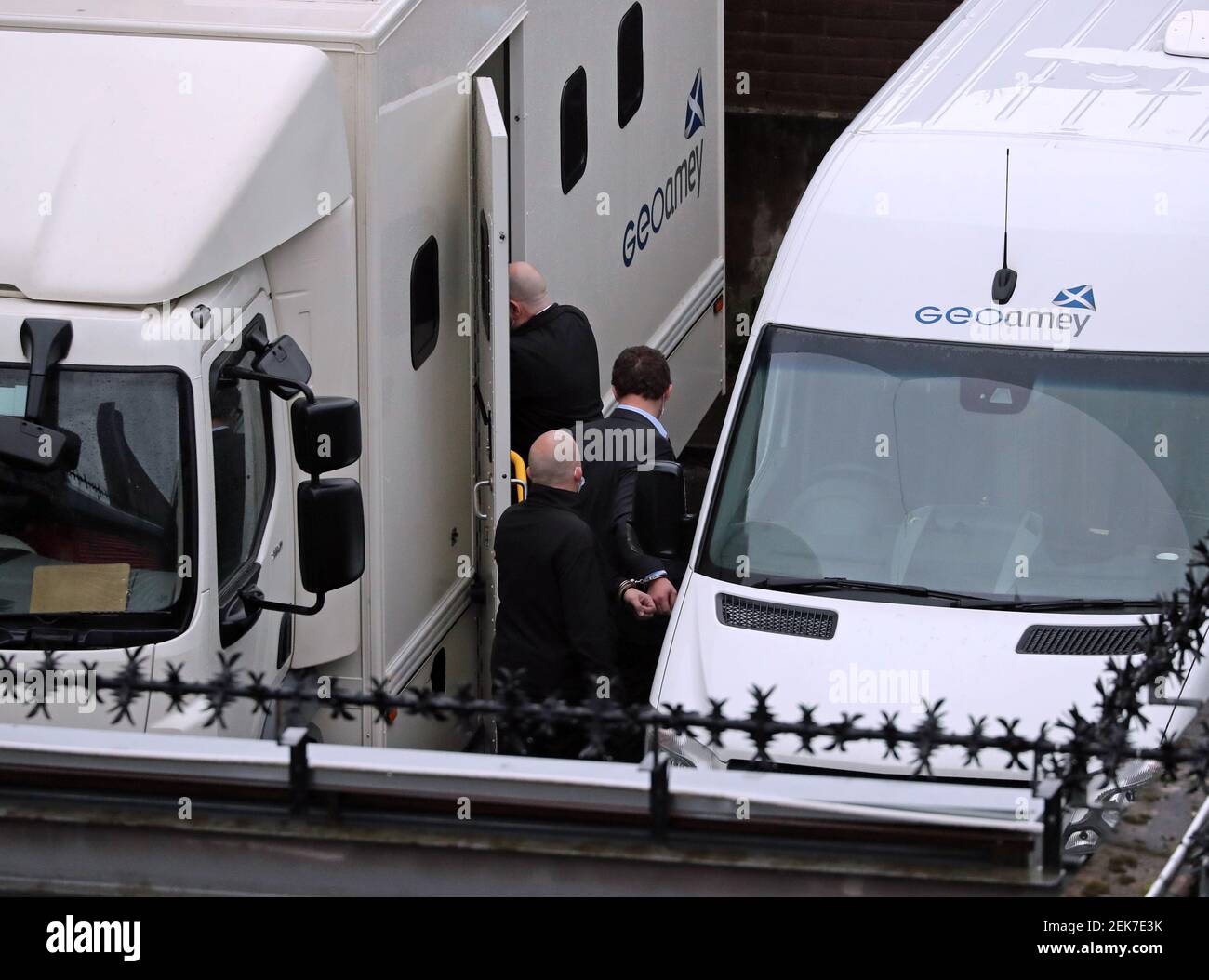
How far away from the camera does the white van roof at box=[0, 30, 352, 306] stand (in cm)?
448

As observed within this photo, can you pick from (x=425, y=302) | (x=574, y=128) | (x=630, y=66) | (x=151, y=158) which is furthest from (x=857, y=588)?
(x=630, y=66)

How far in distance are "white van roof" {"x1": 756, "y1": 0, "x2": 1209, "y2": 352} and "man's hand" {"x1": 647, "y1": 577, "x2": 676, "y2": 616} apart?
1031mm

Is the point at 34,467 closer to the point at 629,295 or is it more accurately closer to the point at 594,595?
the point at 594,595

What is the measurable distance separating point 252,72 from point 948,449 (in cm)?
243

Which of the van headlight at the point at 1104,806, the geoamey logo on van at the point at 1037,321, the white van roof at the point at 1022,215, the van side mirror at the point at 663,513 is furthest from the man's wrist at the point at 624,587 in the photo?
the van headlight at the point at 1104,806

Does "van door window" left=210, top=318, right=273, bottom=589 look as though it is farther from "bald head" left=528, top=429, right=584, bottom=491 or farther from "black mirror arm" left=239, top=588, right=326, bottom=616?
"bald head" left=528, top=429, right=584, bottom=491

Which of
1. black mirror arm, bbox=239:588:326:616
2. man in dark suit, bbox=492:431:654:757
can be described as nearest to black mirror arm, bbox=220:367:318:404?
black mirror arm, bbox=239:588:326:616

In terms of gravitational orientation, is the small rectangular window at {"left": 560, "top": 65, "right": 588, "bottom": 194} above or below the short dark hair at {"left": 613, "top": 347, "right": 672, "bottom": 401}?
above

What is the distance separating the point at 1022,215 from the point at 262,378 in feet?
8.65

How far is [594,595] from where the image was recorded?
5750 mm

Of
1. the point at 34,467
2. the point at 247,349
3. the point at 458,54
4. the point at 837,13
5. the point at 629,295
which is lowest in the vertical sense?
the point at 34,467

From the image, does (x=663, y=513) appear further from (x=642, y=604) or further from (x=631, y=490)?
(x=631, y=490)

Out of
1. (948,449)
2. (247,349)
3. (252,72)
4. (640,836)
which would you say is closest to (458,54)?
(252,72)
